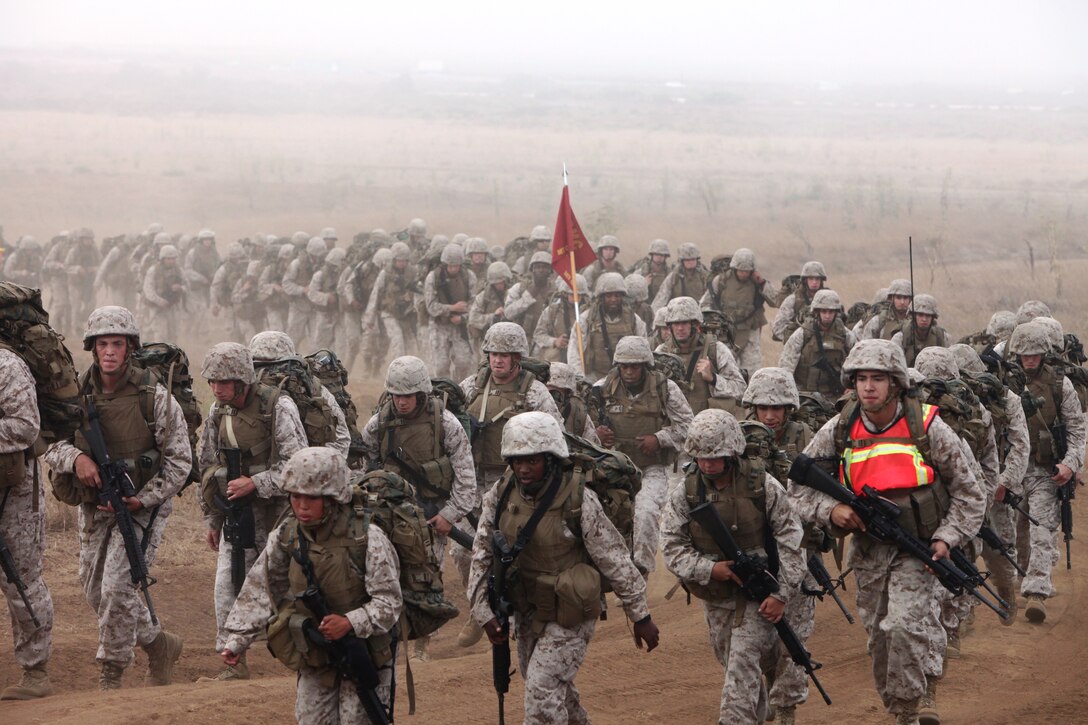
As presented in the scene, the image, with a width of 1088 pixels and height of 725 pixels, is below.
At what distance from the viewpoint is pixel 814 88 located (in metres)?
150

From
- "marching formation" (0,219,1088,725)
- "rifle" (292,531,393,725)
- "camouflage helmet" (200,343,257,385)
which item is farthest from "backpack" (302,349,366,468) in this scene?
"rifle" (292,531,393,725)

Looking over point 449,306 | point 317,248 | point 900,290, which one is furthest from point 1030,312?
point 317,248

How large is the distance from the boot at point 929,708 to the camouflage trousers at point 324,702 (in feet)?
11.7

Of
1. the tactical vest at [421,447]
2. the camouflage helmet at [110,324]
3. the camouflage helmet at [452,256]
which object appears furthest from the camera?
the camouflage helmet at [452,256]

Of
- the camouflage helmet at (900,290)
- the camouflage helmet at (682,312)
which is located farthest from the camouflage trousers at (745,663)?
the camouflage helmet at (900,290)

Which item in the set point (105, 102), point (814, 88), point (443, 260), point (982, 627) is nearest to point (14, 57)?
point (105, 102)

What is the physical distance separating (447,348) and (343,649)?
12.0 meters

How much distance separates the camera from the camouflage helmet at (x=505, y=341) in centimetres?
1103

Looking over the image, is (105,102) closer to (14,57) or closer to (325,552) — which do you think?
(14,57)

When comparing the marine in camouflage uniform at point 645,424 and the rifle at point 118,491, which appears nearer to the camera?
the rifle at point 118,491

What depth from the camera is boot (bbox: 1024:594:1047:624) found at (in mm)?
11906

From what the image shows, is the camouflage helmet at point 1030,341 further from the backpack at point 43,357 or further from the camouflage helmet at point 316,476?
the backpack at point 43,357

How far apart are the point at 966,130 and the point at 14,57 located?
278ft

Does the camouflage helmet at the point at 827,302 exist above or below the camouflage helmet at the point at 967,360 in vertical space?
above
